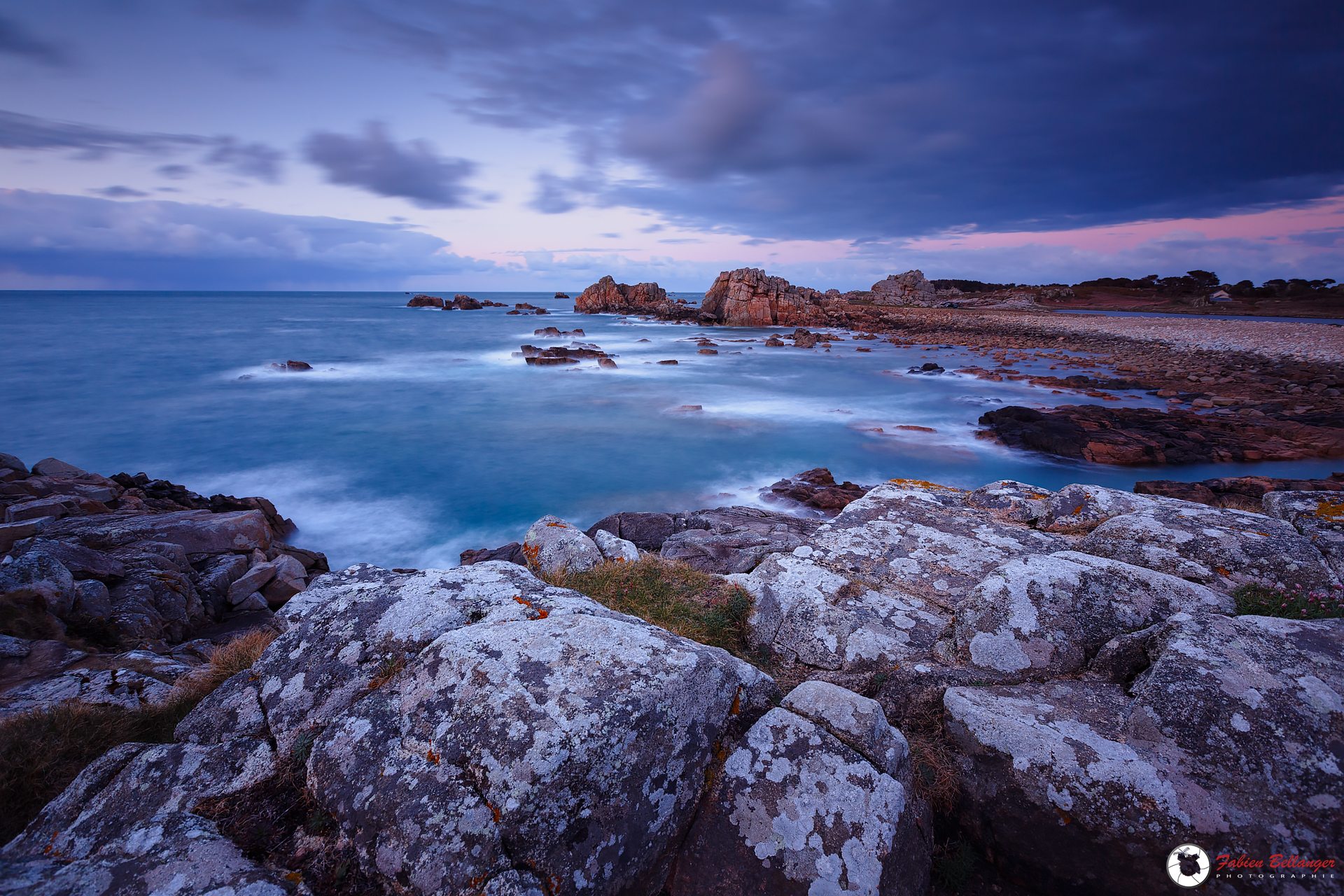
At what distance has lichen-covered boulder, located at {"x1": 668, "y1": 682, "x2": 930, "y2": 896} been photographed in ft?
Answer: 10.6

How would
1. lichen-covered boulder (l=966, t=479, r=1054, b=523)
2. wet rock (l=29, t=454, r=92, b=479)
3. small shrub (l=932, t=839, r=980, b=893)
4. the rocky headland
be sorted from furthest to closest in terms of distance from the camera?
the rocky headland, wet rock (l=29, t=454, r=92, b=479), lichen-covered boulder (l=966, t=479, r=1054, b=523), small shrub (l=932, t=839, r=980, b=893)

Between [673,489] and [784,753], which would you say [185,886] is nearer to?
[784,753]

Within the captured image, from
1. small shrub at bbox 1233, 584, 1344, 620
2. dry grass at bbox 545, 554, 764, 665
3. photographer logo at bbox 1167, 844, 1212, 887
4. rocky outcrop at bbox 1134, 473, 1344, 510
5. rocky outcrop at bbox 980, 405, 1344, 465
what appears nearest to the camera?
photographer logo at bbox 1167, 844, 1212, 887

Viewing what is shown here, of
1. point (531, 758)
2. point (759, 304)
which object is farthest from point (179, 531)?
point (759, 304)

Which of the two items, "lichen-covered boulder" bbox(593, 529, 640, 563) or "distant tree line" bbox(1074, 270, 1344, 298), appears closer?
"lichen-covered boulder" bbox(593, 529, 640, 563)

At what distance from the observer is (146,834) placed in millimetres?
3010

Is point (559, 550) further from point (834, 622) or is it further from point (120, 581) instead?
point (120, 581)

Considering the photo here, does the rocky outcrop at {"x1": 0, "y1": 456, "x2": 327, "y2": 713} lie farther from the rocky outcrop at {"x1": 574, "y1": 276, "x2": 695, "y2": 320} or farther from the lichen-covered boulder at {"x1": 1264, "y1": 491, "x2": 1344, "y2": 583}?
the rocky outcrop at {"x1": 574, "y1": 276, "x2": 695, "y2": 320}

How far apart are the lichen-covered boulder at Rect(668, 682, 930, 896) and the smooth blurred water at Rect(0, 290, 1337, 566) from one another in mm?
10859

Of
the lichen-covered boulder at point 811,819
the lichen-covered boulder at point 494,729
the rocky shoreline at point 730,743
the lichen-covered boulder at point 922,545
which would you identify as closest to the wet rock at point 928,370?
the lichen-covered boulder at point 922,545

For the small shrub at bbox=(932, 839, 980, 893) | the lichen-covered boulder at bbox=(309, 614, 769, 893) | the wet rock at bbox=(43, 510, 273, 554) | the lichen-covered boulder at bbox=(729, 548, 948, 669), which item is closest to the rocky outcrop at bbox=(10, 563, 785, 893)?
the lichen-covered boulder at bbox=(309, 614, 769, 893)

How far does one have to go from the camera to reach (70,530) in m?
9.18

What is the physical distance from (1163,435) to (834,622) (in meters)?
20.1

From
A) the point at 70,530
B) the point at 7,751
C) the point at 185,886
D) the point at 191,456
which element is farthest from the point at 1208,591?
the point at 191,456
